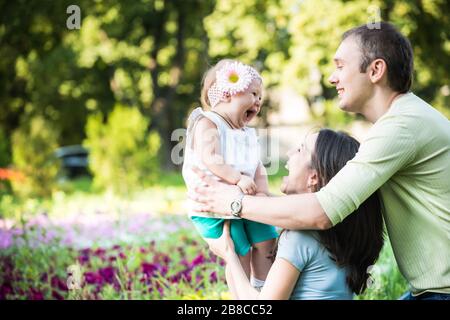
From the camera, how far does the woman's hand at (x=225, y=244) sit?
271cm

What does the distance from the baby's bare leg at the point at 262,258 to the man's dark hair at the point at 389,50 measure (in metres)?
0.93

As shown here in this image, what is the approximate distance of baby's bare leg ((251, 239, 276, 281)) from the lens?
3.02 metres

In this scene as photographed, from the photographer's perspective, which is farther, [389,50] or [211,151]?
[211,151]

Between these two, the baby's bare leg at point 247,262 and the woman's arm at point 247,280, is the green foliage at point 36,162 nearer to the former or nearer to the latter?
the baby's bare leg at point 247,262

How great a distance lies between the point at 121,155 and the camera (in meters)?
12.6

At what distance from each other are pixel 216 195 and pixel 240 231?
1.20ft

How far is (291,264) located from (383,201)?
499mm

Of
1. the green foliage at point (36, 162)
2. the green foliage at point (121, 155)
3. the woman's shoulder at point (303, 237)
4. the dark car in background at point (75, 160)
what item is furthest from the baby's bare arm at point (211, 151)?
the dark car in background at point (75, 160)

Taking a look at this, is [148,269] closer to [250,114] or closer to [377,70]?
[250,114]

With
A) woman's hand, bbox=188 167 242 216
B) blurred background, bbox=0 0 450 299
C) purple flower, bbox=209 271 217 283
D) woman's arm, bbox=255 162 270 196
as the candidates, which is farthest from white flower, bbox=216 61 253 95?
purple flower, bbox=209 271 217 283

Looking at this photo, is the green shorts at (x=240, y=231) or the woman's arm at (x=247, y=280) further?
the green shorts at (x=240, y=231)

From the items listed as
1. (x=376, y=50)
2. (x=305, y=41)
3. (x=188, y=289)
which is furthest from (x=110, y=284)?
(x=305, y=41)

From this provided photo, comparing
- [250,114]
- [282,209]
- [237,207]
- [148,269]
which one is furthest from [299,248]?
[148,269]

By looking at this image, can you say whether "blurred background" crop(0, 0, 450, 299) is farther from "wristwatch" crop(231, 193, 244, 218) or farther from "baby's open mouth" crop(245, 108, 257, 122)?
"wristwatch" crop(231, 193, 244, 218)
